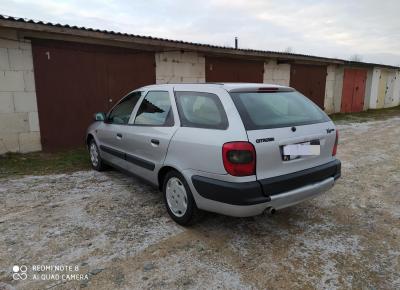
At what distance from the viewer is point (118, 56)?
308 inches

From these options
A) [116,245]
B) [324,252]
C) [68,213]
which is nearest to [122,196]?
[68,213]

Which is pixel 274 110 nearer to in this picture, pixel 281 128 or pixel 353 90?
pixel 281 128

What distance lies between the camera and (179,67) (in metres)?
9.38

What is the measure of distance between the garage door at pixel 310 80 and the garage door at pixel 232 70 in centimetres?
248

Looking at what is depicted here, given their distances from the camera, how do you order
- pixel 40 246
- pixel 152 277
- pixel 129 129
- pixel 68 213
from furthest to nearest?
1. pixel 129 129
2. pixel 68 213
3. pixel 40 246
4. pixel 152 277

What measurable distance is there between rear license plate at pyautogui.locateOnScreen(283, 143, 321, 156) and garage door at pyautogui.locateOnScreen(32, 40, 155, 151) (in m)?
5.77

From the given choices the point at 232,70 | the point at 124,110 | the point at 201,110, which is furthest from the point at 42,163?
the point at 232,70

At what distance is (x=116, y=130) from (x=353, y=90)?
16350mm

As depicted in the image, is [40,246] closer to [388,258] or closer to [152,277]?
[152,277]

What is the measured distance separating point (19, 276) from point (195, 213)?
1624 millimetres

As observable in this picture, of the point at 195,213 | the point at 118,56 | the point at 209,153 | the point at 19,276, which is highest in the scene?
the point at 118,56

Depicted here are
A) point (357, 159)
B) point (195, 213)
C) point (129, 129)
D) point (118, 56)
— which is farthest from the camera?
point (118, 56)

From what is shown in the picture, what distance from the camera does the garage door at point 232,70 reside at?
10312 millimetres

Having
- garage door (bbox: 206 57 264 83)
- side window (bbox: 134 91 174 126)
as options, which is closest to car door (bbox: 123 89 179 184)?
side window (bbox: 134 91 174 126)
